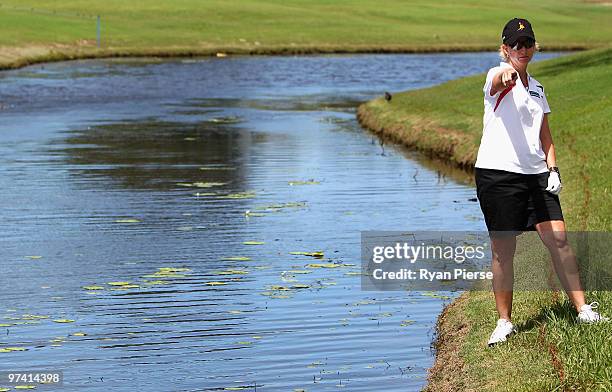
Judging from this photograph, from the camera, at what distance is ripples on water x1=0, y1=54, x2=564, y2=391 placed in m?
11.4

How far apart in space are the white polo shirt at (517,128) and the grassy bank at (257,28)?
51.8m

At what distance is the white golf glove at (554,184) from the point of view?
9820 millimetres

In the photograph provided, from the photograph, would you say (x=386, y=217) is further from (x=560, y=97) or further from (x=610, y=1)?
(x=610, y=1)

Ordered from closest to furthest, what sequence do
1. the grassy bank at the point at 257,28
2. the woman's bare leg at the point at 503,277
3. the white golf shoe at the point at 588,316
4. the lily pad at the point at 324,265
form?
the white golf shoe at the point at 588,316 < the woman's bare leg at the point at 503,277 < the lily pad at the point at 324,265 < the grassy bank at the point at 257,28

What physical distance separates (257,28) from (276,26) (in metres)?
2.03

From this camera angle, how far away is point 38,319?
12984 mm

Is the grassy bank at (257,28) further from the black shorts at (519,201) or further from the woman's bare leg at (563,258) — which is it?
the woman's bare leg at (563,258)

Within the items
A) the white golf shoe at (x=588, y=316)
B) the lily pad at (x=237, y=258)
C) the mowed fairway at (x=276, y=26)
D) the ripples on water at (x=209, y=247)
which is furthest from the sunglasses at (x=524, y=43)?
the mowed fairway at (x=276, y=26)

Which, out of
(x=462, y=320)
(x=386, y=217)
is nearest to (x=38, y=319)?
(x=462, y=320)

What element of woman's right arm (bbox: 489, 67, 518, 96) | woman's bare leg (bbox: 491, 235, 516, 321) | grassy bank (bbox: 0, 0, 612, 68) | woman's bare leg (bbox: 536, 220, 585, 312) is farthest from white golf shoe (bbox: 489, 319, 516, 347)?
grassy bank (bbox: 0, 0, 612, 68)

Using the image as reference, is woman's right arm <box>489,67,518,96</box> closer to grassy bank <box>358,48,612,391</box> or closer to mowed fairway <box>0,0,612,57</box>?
grassy bank <box>358,48,612,391</box>

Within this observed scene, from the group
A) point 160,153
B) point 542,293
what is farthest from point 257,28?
point 542,293

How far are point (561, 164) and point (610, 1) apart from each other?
114657mm

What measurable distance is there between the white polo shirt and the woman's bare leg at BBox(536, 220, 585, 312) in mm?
435
